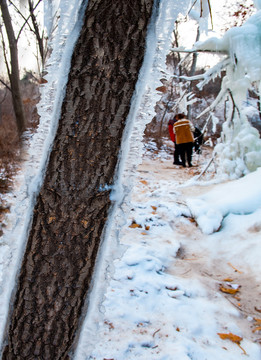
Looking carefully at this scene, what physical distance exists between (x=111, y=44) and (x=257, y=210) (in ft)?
10.7

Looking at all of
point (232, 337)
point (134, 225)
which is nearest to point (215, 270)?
point (232, 337)

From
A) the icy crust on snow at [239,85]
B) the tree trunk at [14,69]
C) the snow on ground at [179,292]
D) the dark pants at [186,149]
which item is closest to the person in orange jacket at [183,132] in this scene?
the dark pants at [186,149]

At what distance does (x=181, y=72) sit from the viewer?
49.3 feet

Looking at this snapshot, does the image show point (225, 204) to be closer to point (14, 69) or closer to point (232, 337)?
point (232, 337)

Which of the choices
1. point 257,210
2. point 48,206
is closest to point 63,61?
point 48,206

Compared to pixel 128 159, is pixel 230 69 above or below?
above

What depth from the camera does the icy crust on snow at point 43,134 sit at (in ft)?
2.86

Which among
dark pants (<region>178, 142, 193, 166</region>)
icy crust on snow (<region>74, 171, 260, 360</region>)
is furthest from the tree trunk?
icy crust on snow (<region>74, 171, 260, 360</region>)

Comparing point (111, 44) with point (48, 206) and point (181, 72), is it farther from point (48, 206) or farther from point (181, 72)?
point (181, 72)

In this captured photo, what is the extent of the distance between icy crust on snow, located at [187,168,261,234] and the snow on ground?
53 millimetres

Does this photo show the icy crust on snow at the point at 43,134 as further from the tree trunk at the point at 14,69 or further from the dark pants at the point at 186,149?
the dark pants at the point at 186,149

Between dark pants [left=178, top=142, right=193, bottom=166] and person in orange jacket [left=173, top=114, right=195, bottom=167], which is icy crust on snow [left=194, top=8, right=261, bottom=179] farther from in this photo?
dark pants [left=178, top=142, right=193, bottom=166]

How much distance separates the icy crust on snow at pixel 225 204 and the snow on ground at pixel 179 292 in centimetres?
5

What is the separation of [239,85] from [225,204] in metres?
2.10
